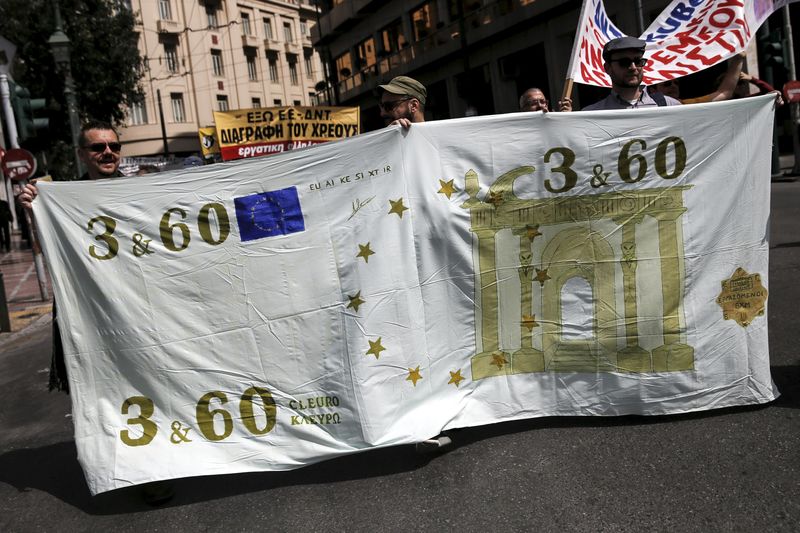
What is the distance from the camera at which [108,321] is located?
10.6ft

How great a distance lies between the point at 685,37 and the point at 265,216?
326 centimetres

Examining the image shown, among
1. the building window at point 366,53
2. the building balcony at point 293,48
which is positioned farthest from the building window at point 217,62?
the building window at point 366,53

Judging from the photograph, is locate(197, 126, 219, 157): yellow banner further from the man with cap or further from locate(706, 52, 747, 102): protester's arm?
locate(706, 52, 747, 102): protester's arm

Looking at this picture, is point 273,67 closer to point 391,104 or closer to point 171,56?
point 171,56

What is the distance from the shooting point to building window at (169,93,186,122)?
4860 centimetres

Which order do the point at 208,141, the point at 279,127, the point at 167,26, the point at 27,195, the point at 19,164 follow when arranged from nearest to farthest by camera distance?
1. the point at 27,195
2. the point at 19,164
3. the point at 279,127
4. the point at 208,141
5. the point at 167,26

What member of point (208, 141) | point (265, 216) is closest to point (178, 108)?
point (208, 141)

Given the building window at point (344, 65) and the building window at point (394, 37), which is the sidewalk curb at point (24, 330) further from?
the building window at point (344, 65)

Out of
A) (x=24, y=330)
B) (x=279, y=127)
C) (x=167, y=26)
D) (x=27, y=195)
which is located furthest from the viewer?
(x=167, y=26)

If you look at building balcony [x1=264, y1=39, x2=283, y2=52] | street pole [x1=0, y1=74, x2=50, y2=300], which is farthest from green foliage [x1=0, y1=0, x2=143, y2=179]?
building balcony [x1=264, y1=39, x2=283, y2=52]

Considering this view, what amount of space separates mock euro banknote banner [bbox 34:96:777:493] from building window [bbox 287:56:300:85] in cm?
5498

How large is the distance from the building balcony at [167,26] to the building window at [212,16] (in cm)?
302

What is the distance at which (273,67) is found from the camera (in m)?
54.1

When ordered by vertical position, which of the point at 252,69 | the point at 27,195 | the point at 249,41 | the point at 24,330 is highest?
the point at 249,41
